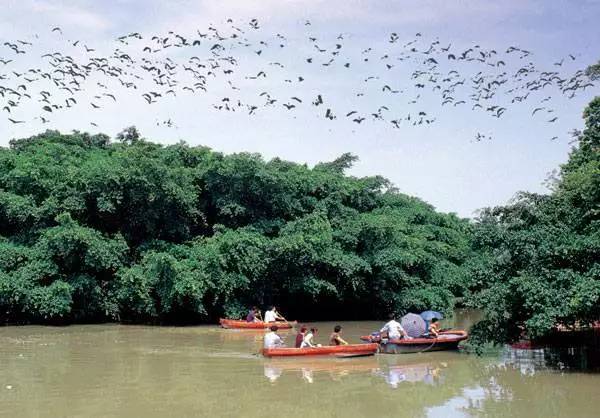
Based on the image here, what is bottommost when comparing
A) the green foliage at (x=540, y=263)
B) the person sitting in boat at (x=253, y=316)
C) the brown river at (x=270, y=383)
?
the brown river at (x=270, y=383)

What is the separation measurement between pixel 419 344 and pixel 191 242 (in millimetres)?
12257

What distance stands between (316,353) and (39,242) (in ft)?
44.2

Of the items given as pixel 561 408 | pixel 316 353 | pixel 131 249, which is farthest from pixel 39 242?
pixel 561 408

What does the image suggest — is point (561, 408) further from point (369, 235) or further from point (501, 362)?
point (369, 235)

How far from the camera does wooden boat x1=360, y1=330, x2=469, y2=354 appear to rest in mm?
18094

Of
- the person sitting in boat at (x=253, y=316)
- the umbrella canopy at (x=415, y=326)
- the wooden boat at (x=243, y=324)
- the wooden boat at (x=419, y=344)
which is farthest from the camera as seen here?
the person sitting in boat at (x=253, y=316)

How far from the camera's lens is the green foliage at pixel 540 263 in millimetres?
13641

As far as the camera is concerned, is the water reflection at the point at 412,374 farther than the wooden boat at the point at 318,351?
No

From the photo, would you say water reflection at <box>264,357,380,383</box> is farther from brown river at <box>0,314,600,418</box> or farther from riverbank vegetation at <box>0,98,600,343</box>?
riverbank vegetation at <box>0,98,600,343</box>

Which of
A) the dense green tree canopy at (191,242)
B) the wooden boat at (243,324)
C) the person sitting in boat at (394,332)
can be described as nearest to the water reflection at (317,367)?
the person sitting in boat at (394,332)

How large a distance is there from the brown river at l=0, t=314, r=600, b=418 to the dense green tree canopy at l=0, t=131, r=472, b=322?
4.72m

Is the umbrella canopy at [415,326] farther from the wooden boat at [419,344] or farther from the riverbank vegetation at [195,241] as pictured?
A: the riverbank vegetation at [195,241]

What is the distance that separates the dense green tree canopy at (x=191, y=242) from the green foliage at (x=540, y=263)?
373 inches

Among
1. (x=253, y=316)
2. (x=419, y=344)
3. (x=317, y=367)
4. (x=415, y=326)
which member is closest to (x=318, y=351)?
(x=317, y=367)
